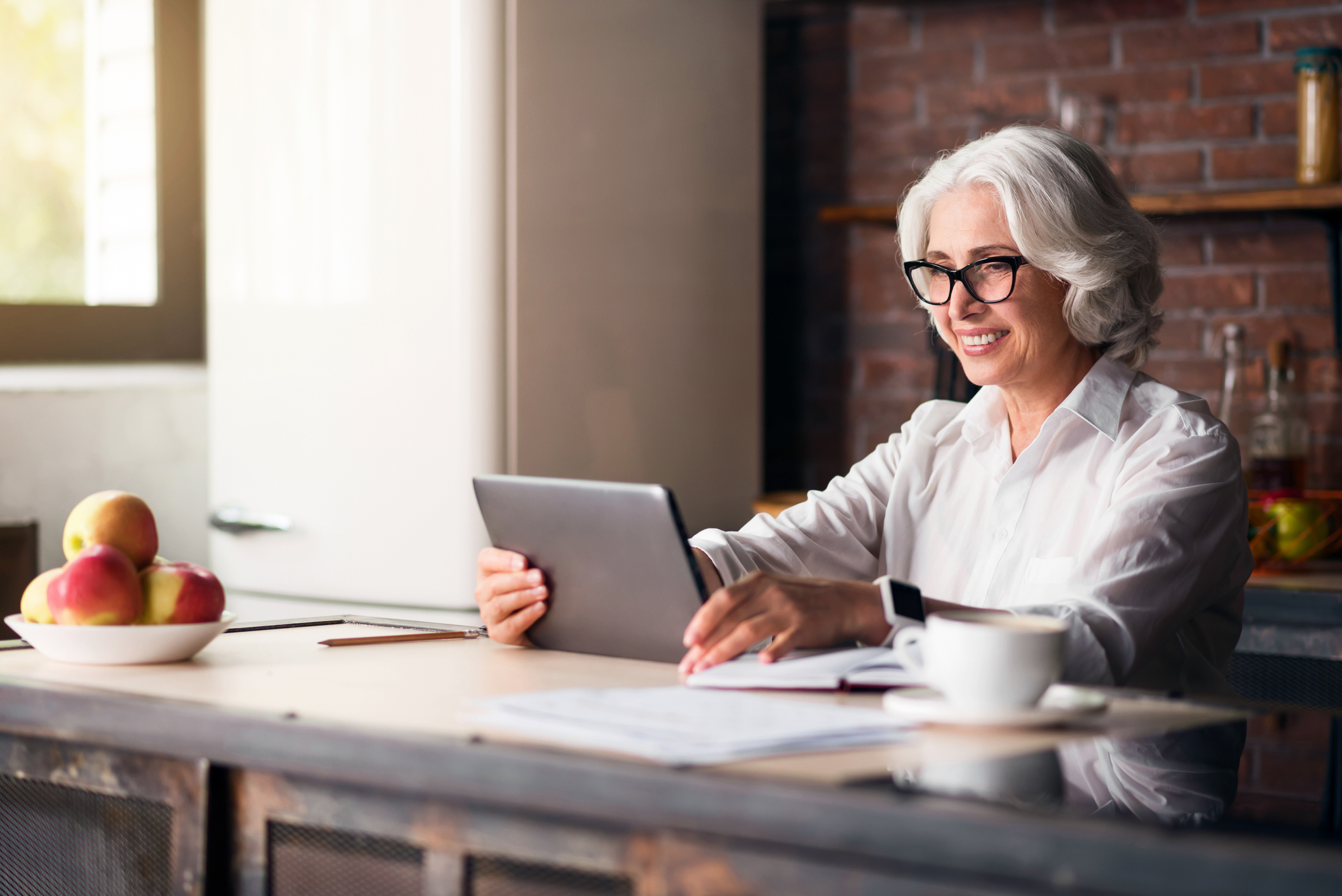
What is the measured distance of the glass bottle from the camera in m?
2.35

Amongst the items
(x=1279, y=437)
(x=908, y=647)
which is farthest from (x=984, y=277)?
(x=1279, y=437)

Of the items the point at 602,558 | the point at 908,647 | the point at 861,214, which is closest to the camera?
the point at 908,647

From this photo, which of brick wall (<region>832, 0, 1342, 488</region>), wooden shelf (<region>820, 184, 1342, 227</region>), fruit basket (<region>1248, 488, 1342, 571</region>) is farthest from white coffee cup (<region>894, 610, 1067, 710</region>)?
brick wall (<region>832, 0, 1342, 488</region>)

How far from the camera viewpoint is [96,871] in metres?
1.19

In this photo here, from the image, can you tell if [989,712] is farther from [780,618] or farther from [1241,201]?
[1241,201]

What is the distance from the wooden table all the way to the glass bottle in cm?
136

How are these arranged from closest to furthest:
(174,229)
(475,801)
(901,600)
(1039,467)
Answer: (475,801)
(901,600)
(1039,467)
(174,229)

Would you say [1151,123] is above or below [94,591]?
above

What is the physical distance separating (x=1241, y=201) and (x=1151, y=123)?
30 cm

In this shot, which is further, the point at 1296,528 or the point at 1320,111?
the point at 1320,111

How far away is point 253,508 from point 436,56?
2.73ft

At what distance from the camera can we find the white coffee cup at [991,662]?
3.22 feet

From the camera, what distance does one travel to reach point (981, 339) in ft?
5.70

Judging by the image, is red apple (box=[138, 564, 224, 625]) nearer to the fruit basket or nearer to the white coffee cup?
the white coffee cup
